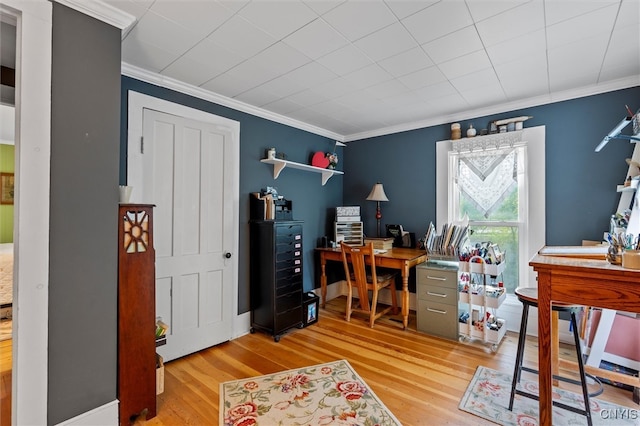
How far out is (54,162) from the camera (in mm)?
1537

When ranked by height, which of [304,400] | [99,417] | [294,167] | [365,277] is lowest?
[304,400]

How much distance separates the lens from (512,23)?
1.80 meters

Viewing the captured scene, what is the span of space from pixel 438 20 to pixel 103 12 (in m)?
1.93

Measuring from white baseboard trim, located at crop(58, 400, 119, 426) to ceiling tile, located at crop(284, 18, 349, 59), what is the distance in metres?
2.49

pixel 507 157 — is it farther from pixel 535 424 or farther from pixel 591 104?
pixel 535 424

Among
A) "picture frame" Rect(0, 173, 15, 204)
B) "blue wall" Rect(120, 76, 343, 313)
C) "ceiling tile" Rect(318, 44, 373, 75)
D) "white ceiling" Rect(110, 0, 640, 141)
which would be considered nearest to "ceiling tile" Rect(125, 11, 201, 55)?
"white ceiling" Rect(110, 0, 640, 141)

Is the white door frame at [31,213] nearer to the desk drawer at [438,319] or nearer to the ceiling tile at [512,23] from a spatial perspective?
the ceiling tile at [512,23]

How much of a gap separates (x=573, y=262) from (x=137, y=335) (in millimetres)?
2385

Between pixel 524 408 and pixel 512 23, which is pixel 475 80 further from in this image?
pixel 524 408

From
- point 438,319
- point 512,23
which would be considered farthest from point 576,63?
point 438,319

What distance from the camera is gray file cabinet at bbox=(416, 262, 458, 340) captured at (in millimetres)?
2955

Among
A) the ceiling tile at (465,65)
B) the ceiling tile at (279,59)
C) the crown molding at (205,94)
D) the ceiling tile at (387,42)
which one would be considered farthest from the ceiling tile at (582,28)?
the crown molding at (205,94)

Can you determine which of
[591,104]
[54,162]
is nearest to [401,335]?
[591,104]

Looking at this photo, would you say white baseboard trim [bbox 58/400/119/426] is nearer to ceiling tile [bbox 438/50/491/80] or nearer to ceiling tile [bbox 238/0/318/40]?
ceiling tile [bbox 238/0/318/40]
